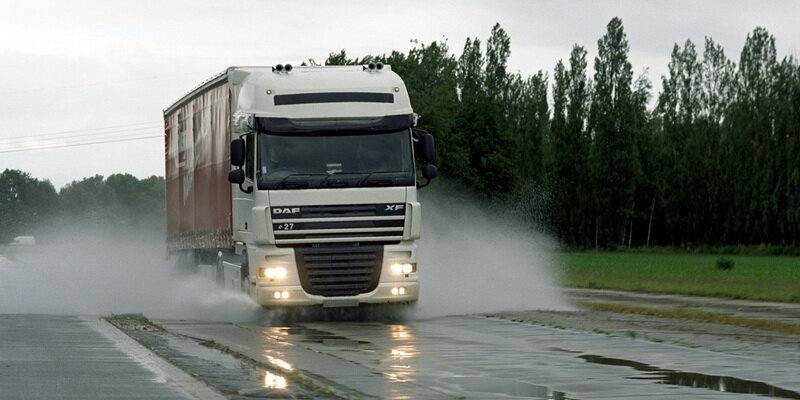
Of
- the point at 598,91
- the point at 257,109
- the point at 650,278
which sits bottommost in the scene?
the point at 650,278

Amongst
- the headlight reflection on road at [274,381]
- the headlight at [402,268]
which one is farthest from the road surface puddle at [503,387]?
the headlight at [402,268]

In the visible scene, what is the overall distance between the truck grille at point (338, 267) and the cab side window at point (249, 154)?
145cm

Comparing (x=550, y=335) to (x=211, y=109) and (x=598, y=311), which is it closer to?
(x=598, y=311)

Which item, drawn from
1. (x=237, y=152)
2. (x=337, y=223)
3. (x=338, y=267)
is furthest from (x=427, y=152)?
(x=237, y=152)

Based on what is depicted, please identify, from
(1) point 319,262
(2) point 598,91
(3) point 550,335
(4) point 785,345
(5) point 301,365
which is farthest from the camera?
(2) point 598,91

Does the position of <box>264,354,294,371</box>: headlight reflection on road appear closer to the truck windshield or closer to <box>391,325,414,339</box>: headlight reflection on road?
<box>391,325,414,339</box>: headlight reflection on road

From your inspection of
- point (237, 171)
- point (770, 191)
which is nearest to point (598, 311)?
point (237, 171)

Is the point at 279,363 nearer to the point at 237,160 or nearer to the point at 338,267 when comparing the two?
the point at 338,267

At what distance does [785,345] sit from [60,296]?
61.9 ft

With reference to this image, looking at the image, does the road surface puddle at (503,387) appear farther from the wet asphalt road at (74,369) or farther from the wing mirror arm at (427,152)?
the wing mirror arm at (427,152)

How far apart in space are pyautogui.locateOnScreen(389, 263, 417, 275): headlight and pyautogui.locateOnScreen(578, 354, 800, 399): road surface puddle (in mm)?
7318

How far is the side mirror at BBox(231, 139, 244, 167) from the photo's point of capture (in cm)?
2125

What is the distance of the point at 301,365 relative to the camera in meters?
14.8

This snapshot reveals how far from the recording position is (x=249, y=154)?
855 inches
